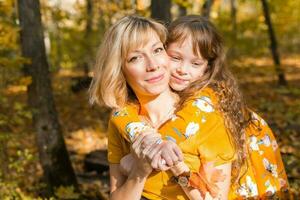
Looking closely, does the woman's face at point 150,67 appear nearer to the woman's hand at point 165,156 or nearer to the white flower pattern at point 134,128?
the white flower pattern at point 134,128

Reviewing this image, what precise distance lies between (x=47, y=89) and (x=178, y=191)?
2.84 metres

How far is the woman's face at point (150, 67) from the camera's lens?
8.49 ft

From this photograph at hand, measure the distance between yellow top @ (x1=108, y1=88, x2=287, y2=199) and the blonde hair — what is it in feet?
0.37

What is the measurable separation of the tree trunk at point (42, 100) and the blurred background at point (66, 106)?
1 centimetres

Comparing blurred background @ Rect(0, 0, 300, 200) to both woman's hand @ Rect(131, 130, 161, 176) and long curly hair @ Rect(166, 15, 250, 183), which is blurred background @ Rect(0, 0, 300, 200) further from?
woman's hand @ Rect(131, 130, 161, 176)

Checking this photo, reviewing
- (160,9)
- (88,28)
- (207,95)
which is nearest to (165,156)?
(207,95)

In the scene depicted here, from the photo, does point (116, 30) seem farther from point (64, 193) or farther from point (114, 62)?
point (64, 193)

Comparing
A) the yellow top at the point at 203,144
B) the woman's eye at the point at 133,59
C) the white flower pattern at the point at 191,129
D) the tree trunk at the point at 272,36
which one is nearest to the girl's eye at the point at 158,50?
the woman's eye at the point at 133,59

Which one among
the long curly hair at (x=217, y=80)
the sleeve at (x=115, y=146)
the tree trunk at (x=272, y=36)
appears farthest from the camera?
the tree trunk at (x=272, y=36)

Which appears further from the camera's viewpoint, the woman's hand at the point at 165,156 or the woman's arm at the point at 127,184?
the woman's arm at the point at 127,184

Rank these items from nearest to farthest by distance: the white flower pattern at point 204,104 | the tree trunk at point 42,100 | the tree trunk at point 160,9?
the white flower pattern at point 204,104
the tree trunk at point 42,100
the tree trunk at point 160,9

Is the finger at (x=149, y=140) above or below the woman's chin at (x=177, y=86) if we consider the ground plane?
below

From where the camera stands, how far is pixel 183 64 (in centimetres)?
269

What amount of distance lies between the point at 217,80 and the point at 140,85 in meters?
0.47
